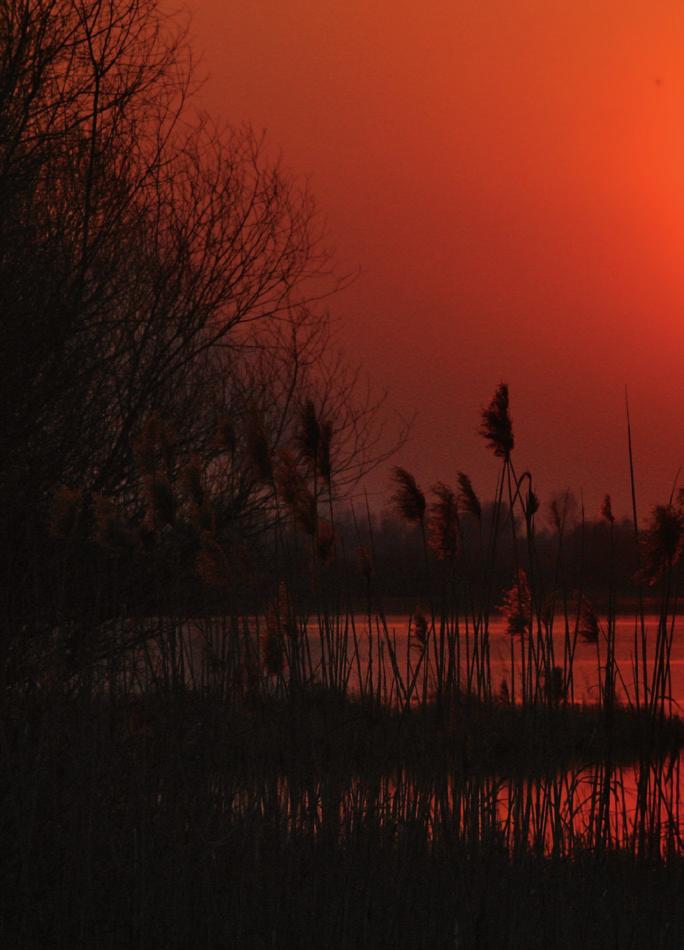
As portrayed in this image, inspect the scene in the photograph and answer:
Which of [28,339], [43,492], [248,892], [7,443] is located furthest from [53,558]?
[248,892]

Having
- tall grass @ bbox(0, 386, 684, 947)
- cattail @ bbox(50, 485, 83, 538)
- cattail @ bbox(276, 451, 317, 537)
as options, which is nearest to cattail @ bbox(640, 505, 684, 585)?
tall grass @ bbox(0, 386, 684, 947)

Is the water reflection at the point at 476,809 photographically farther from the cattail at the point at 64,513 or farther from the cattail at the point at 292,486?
the cattail at the point at 64,513

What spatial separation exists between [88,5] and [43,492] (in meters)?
2.48

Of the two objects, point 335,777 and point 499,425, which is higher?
point 499,425

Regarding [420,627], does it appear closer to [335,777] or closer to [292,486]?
[335,777]

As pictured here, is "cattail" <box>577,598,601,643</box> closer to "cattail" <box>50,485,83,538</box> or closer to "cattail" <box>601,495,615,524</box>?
"cattail" <box>601,495,615,524</box>

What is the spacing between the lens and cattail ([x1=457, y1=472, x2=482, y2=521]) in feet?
11.9

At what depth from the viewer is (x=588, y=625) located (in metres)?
4.02

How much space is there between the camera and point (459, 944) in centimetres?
350

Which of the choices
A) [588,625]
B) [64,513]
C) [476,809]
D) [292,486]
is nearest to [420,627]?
[588,625]

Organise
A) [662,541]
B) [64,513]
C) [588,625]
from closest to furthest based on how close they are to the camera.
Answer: [662,541]
[64,513]
[588,625]

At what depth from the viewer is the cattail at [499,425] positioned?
351cm

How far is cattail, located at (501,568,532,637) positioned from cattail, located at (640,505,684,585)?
0.71m

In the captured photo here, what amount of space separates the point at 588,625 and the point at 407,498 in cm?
82
